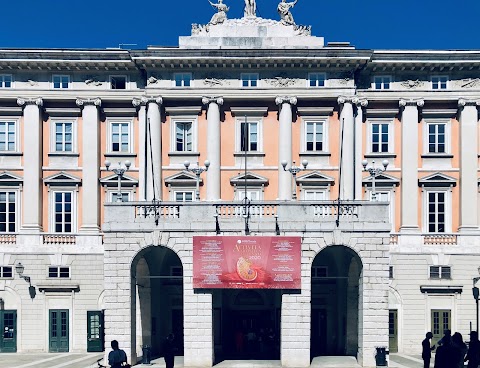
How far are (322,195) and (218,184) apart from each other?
6.80 meters

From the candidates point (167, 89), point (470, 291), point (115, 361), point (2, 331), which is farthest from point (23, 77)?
point (470, 291)

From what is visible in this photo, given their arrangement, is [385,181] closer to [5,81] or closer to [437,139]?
[437,139]

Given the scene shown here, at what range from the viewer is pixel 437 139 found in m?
42.0

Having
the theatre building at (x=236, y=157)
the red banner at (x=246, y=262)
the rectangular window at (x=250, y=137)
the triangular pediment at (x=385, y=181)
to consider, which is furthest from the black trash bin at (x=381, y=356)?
the rectangular window at (x=250, y=137)

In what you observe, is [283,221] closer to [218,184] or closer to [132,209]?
[132,209]

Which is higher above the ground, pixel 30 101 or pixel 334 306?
pixel 30 101

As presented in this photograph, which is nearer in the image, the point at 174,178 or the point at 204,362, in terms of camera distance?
the point at 204,362

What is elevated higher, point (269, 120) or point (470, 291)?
point (269, 120)

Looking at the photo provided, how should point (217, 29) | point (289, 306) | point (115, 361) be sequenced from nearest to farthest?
point (115, 361) < point (289, 306) < point (217, 29)

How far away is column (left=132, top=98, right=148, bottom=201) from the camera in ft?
135

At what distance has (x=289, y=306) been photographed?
101 feet

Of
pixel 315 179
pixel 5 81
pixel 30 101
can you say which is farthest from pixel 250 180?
pixel 5 81

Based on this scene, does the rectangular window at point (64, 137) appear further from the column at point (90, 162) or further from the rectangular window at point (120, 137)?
the rectangular window at point (120, 137)

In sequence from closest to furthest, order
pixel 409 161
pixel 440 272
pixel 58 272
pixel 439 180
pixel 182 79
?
pixel 440 272 → pixel 58 272 → pixel 439 180 → pixel 409 161 → pixel 182 79
